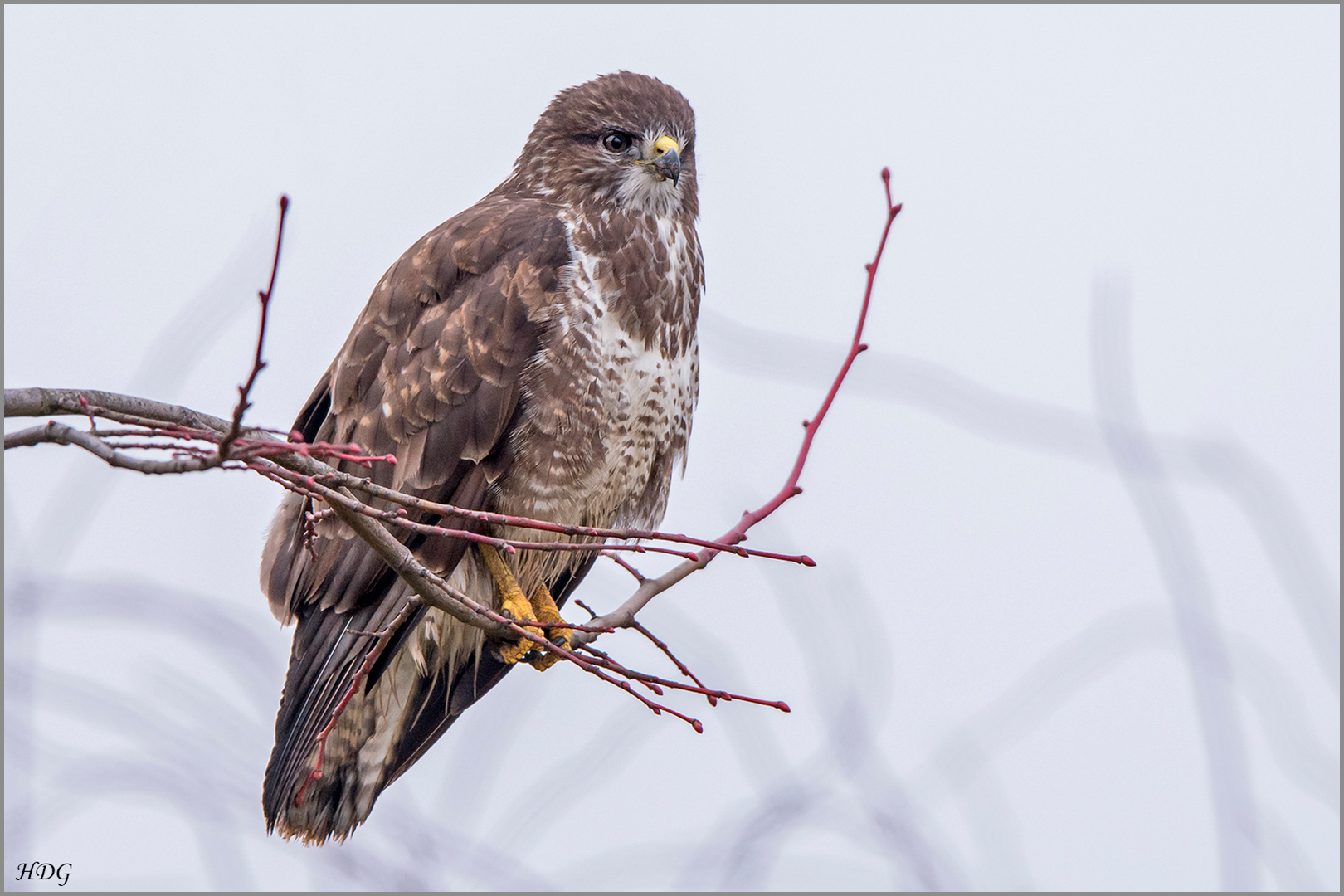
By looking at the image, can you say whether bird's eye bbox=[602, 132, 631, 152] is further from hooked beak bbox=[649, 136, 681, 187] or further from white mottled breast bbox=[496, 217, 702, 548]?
white mottled breast bbox=[496, 217, 702, 548]

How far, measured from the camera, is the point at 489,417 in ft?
10.8

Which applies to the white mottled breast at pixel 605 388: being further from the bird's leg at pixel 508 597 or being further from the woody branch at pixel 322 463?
the woody branch at pixel 322 463

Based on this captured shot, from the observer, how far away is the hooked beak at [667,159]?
3637mm

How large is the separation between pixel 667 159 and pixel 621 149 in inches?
7.5

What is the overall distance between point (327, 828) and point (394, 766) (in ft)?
0.82

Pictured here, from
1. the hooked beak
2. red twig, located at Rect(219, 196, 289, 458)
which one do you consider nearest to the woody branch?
red twig, located at Rect(219, 196, 289, 458)

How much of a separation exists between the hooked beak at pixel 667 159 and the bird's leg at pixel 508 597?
3.83 ft

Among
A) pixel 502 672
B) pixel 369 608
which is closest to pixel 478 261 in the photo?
pixel 369 608

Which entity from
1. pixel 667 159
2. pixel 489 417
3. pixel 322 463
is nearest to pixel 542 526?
pixel 322 463

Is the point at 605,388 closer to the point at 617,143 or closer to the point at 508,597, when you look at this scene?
the point at 508,597

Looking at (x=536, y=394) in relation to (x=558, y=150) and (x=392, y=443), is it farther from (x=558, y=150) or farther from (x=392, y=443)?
(x=558, y=150)

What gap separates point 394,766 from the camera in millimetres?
3621

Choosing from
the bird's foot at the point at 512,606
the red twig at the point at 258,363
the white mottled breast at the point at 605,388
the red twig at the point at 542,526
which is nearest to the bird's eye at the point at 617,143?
the white mottled breast at the point at 605,388

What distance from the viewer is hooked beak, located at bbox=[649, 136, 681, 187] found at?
3637 millimetres
